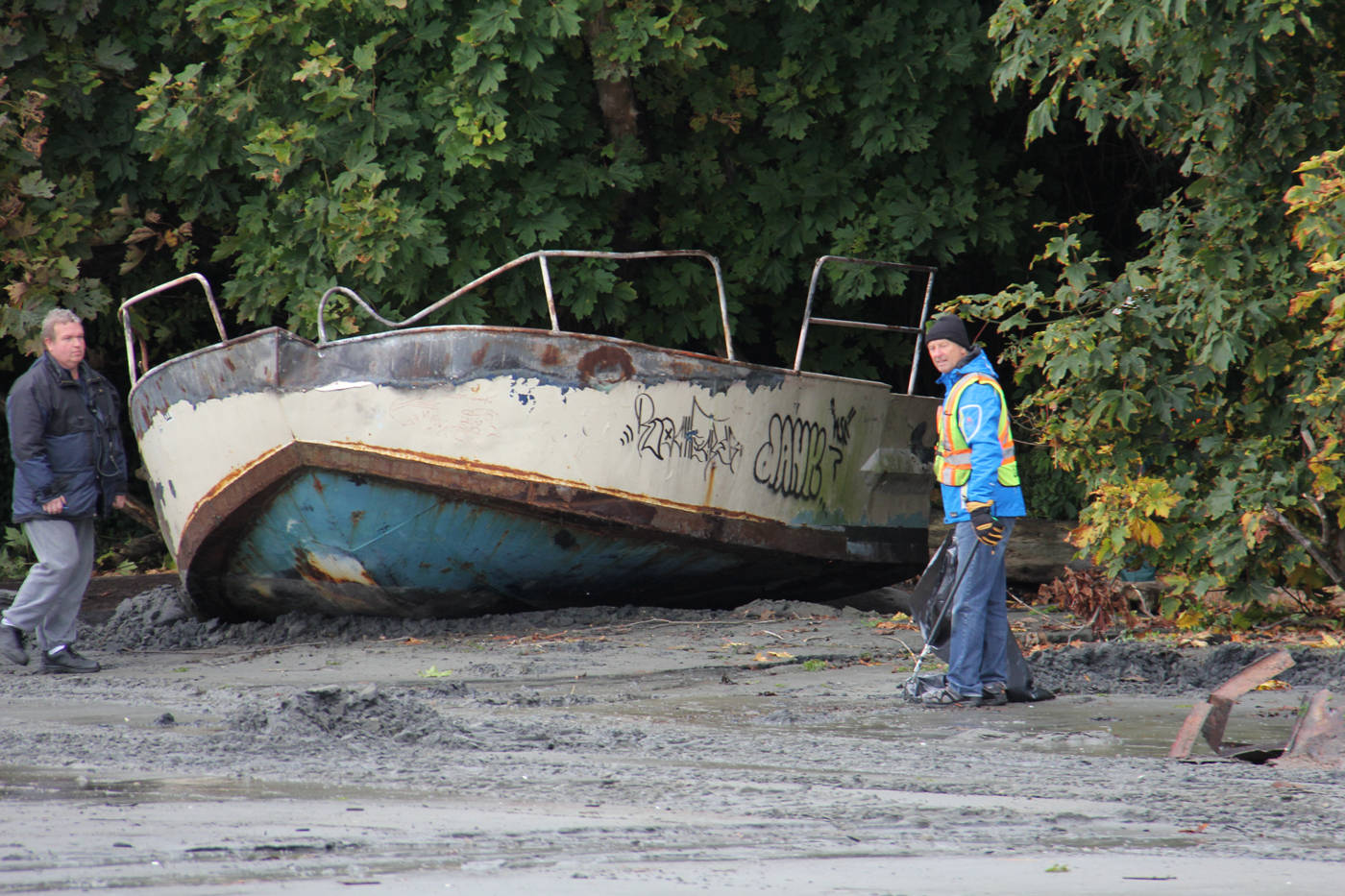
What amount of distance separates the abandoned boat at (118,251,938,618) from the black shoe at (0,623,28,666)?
4.46 ft

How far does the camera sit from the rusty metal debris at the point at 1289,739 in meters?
4.29

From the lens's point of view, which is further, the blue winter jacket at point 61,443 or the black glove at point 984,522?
the blue winter jacket at point 61,443

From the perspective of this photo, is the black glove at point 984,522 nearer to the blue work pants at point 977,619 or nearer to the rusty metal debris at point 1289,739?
the blue work pants at point 977,619

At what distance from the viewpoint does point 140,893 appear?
257 centimetres

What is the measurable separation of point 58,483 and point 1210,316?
578 cm

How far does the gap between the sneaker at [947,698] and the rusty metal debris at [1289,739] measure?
124cm

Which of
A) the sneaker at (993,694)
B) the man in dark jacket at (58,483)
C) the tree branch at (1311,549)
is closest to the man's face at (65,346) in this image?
the man in dark jacket at (58,483)

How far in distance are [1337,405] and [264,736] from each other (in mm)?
5388

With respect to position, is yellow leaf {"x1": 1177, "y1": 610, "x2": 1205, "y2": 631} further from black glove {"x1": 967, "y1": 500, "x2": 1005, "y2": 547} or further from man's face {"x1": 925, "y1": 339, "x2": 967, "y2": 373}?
man's face {"x1": 925, "y1": 339, "x2": 967, "y2": 373}

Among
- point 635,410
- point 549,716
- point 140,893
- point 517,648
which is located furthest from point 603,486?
point 140,893

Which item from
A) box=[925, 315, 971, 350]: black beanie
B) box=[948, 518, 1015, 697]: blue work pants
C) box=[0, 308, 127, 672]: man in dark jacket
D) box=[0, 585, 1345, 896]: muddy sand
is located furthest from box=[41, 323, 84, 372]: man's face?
box=[948, 518, 1015, 697]: blue work pants

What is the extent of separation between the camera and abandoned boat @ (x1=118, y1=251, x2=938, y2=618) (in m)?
7.77

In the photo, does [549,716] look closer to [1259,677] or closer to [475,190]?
[1259,677]

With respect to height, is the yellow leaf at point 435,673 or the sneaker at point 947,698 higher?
the sneaker at point 947,698
